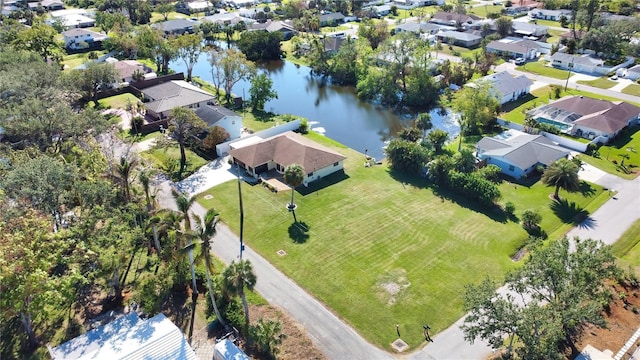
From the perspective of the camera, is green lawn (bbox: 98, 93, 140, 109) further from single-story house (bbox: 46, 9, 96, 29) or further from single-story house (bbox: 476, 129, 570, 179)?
single-story house (bbox: 46, 9, 96, 29)

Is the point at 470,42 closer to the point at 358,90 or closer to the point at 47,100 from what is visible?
the point at 358,90

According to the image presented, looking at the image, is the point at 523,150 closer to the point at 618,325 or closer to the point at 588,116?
the point at 588,116

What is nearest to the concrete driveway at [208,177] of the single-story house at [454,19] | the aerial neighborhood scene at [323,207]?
the aerial neighborhood scene at [323,207]

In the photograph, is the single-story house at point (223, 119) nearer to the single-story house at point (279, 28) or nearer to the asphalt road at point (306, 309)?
the asphalt road at point (306, 309)

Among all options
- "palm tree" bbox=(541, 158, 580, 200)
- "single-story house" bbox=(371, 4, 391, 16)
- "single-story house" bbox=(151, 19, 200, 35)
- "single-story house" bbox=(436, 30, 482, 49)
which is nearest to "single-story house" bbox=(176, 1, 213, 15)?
"single-story house" bbox=(151, 19, 200, 35)

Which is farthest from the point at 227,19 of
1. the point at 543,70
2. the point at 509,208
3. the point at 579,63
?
the point at 509,208
